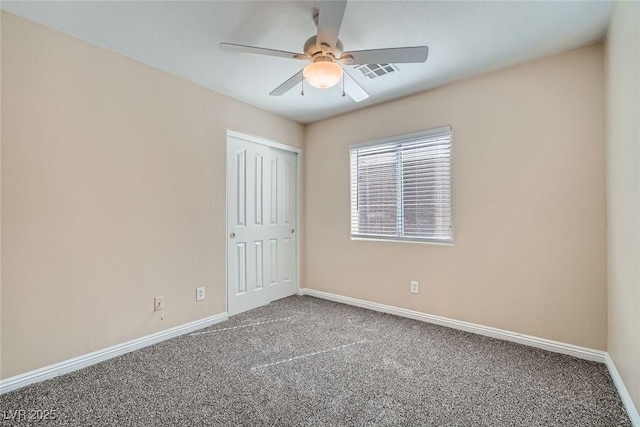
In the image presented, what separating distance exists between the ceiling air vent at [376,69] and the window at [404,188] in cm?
75

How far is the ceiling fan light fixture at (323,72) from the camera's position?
5.69 ft

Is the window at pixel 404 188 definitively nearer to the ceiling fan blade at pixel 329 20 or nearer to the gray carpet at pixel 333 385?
the gray carpet at pixel 333 385

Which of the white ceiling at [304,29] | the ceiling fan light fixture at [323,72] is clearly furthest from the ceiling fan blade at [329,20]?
the white ceiling at [304,29]

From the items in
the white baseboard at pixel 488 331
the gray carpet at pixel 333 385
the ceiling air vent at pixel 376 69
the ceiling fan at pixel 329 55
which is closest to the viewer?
the gray carpet at pixel 333 385

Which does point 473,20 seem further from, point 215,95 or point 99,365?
point 99,365

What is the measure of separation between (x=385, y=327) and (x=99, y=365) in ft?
7.63

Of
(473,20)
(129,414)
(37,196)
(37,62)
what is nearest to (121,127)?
(37,62)

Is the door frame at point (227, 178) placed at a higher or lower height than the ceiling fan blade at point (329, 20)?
lower

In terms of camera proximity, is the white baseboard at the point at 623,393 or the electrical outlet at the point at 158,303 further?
the electrical outlet at the point at 158,303

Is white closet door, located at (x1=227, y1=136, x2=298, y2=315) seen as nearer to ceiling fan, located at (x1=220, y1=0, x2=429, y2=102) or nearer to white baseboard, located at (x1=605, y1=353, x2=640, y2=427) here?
ceiling fan, located at (x1=220, y1=0, x2=429, y2=102)

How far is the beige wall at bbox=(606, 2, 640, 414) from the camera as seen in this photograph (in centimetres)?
146

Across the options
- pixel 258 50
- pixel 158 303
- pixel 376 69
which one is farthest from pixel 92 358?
pixel 376 69

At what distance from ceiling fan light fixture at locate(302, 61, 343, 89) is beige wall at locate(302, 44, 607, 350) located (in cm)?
154

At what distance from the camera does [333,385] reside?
1.86 meters
